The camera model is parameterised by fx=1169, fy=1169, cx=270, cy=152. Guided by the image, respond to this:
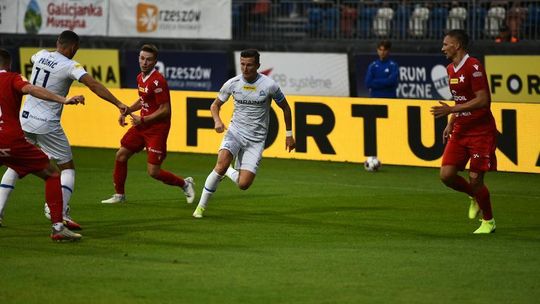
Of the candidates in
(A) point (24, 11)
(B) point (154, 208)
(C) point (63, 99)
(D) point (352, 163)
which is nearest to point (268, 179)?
(D) point (352, 163)

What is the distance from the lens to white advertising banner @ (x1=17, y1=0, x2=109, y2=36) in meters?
30.9

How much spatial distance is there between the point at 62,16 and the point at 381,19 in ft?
28.6

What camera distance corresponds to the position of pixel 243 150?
14.8 metres

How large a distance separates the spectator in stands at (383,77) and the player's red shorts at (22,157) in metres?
11.0

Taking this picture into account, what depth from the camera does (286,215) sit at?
597 inches

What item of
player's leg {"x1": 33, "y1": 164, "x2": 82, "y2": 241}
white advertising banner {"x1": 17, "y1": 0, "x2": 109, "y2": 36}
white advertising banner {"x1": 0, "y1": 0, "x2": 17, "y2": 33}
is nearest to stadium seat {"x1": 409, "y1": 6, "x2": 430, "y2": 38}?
white advertising banner {"x1": 17, "y1": 0, "x2": 109, "y2": 36}

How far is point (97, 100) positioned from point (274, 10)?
24.8 feet

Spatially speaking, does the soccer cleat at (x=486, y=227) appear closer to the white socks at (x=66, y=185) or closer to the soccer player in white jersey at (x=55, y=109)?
the soccer player in white jersey at (x=55, y=109)

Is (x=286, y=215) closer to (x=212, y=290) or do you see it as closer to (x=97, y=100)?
(x=212, y=290)

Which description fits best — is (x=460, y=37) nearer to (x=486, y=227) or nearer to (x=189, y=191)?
(x=486, y=227)

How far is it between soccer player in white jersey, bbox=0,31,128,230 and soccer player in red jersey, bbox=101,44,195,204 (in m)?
1.75

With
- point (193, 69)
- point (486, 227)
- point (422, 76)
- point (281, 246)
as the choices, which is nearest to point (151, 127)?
point (281, 246)

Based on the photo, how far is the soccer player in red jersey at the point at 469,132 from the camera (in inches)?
525

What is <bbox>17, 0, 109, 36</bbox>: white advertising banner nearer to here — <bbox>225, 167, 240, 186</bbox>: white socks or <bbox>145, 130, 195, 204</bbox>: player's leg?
<bbox>145, 130, 195, 204</bbox>: player's leg
